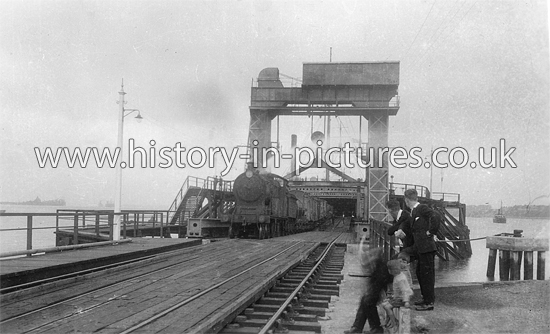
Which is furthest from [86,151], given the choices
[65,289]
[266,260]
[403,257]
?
[403,257]

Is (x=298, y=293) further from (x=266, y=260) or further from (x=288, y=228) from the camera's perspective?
(x=288, y=228)

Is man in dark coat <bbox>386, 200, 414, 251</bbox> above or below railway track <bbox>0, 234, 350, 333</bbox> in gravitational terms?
above

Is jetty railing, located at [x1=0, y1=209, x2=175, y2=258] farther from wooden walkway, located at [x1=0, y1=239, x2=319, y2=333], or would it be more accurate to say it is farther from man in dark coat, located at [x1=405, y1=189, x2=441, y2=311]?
man in dark coat, located at [x1=405, y1=189, x2=441, y2=311]

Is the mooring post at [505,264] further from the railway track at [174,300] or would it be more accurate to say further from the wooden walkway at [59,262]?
the wooden walkway at [59,262]

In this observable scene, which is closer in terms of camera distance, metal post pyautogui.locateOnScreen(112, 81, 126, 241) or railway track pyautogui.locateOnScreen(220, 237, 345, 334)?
railway track pyautogui.locateOnScreen(220, 237, 345, 334)

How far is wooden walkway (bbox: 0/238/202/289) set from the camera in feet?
24.5

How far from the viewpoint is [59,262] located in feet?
28.6

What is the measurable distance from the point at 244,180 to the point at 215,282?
13.5 m

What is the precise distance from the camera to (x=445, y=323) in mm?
5441

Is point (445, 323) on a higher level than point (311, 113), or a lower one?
lower

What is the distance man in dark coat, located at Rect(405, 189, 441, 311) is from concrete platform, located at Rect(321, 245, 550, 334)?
27cm

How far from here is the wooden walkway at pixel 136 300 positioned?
5363 millimetres

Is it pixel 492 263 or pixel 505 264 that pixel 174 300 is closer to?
pixel 505 264

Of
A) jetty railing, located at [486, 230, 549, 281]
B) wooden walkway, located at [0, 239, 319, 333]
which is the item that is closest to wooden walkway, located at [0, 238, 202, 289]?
wooden walkway, located at [0, 239, 319, 333]
